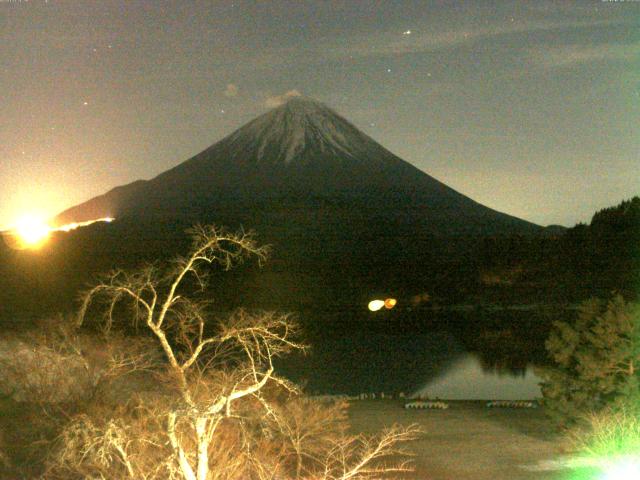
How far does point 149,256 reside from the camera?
72.4 m

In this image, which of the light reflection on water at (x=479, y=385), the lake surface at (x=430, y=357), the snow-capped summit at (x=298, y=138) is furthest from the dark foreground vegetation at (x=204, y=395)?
the snow-capped summit at (x=298, y=138)

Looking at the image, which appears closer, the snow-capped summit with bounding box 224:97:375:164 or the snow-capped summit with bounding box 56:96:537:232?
the snow-capped summit with bounding box 56:96:537:232

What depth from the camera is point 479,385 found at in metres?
27.5

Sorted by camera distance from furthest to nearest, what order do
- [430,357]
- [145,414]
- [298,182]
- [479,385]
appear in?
[298,182] → [430,357] → [479,385] → [145,414]

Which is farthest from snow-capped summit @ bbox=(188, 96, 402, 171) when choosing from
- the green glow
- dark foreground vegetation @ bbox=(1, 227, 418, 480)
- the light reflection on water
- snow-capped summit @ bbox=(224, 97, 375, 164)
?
the green glow

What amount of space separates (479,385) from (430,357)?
7.07 meters

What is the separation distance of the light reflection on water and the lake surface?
1.3 inches

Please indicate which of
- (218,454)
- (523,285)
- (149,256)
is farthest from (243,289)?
(218,454)

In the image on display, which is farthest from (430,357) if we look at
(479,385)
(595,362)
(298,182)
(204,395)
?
(298,182)

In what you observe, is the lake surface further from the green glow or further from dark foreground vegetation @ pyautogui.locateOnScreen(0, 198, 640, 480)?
the green glow

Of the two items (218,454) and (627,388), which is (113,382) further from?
(627,388)

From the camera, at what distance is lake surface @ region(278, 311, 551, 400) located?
26734mm

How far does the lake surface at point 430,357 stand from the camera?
87.7 ft

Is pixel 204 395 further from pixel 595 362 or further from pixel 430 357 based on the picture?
pixel 430 357
